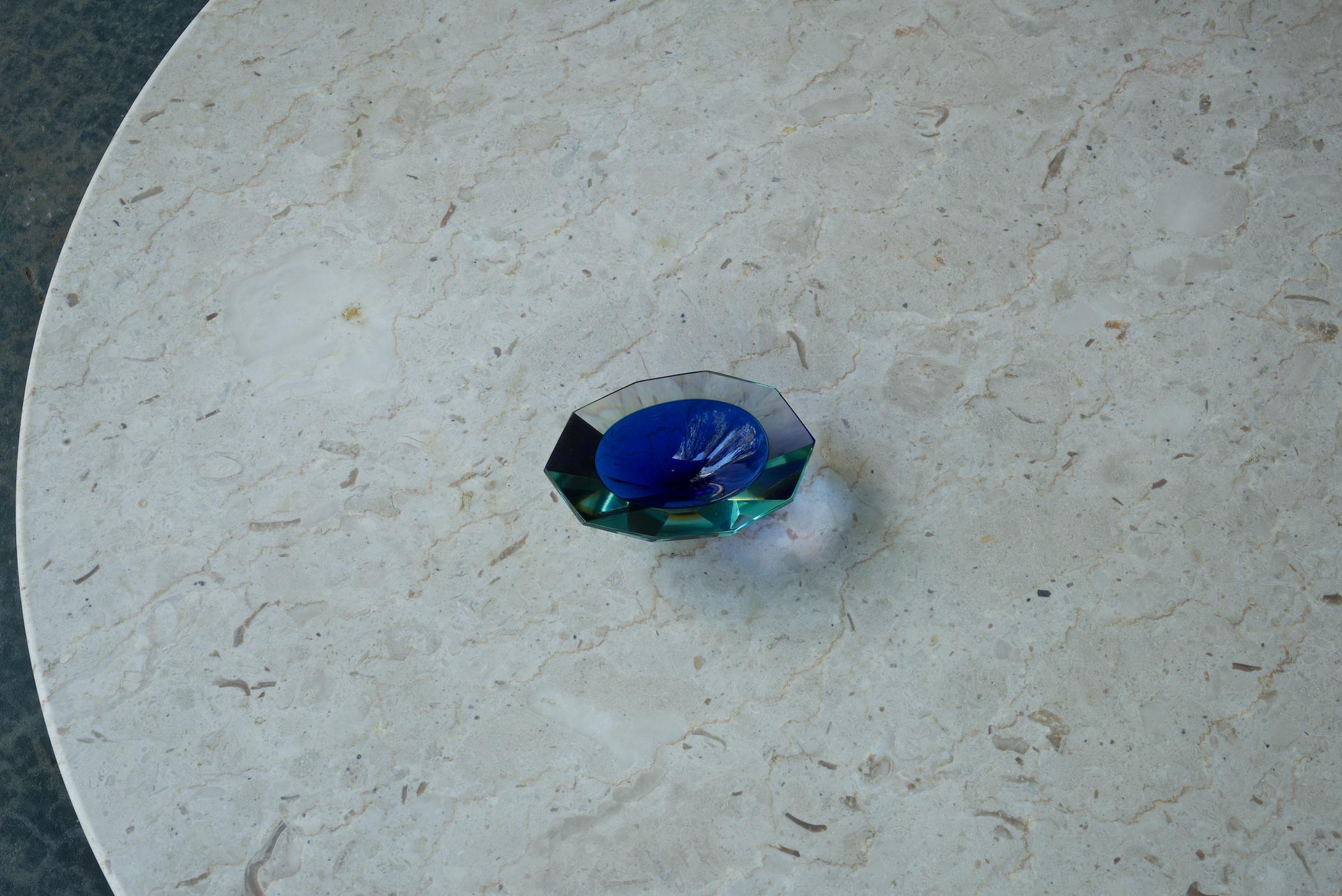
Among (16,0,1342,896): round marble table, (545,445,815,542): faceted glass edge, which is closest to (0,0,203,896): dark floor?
(16,0,1342,896): round marble table

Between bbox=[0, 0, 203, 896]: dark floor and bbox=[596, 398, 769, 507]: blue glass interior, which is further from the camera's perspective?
bbox=[0, 0, 203, 896]: dark floor

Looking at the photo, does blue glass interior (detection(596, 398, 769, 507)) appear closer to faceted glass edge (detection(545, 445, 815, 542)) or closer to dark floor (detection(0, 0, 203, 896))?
faceted glass edge (detection(545, 445, 815, 542))

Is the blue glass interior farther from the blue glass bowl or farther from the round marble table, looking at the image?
the round marble table

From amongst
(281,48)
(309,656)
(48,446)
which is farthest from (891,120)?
(48,446)

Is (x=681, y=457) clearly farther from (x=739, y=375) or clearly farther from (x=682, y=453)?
(x=739, y=375)

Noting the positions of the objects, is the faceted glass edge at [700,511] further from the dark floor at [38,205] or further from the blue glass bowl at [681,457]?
the dark floor at [38,205]

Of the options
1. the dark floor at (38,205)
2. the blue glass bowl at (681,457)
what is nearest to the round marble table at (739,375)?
the blue glass bowl at (681,457)

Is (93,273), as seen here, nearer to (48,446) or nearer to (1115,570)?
(48,446)
